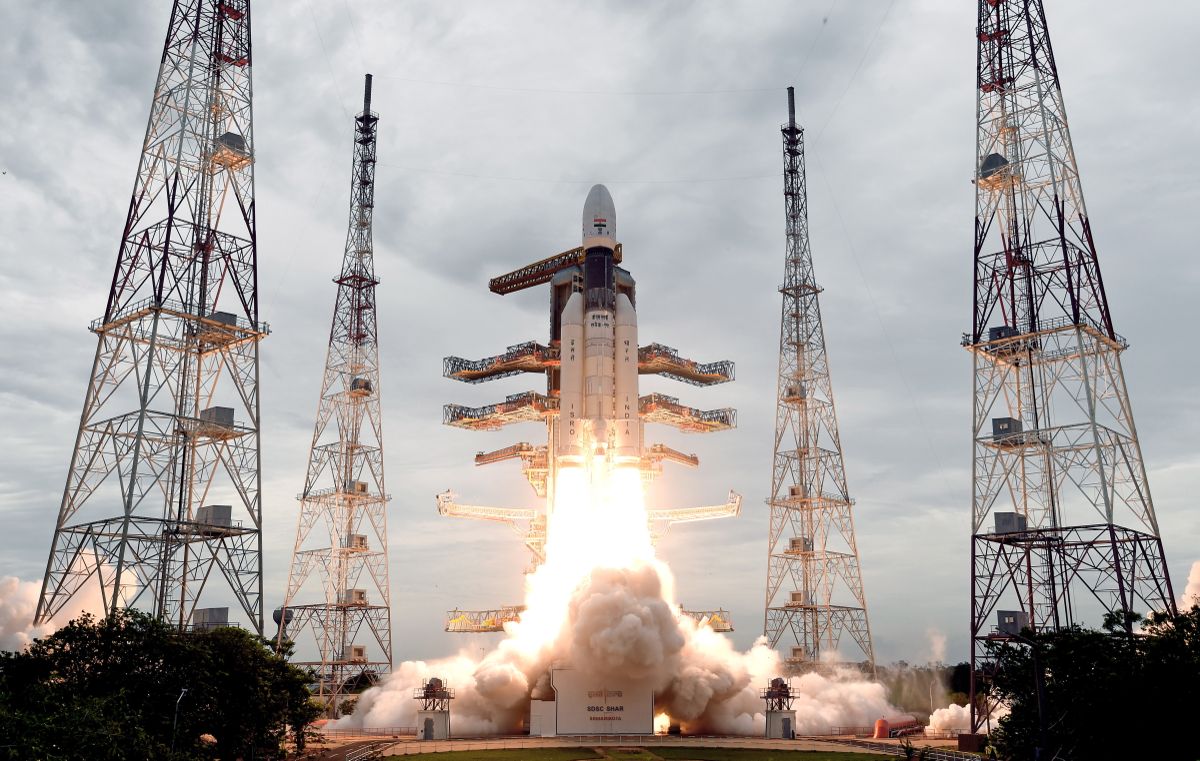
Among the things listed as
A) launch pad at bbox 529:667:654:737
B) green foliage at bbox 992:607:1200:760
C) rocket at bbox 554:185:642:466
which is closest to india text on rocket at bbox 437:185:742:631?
rocket at bbox 554:185:642:466

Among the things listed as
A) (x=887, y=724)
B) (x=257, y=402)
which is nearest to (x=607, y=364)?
(x=257, y=402)

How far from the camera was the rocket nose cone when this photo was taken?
7650cm

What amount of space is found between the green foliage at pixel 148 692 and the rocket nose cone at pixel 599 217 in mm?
36178

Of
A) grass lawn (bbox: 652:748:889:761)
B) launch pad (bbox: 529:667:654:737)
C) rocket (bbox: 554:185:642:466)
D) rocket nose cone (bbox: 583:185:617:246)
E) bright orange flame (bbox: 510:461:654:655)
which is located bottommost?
grass lawn (bbox: 652:748:889:761)

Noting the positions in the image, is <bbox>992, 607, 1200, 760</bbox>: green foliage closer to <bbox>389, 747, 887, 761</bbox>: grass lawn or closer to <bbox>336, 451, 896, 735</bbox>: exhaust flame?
<bbox>389, 747, 887, 761</bbox>: grass lawn

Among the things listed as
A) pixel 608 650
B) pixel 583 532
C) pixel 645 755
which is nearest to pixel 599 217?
pixel 583 532

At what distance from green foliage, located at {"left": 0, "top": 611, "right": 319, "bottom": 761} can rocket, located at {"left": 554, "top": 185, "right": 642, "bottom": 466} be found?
26.3m

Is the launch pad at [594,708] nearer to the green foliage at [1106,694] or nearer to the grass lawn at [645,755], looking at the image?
the grass lawn at [645,755]

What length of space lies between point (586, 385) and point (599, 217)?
11.6 meters

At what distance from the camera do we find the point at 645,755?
53.6m

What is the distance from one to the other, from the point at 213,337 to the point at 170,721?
27.1 meters

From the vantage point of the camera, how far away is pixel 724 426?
86.3 metres

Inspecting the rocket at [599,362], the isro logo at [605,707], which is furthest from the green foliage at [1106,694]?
the rocket at [599,362]

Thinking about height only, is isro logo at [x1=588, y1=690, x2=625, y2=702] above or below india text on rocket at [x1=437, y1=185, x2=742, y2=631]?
below
